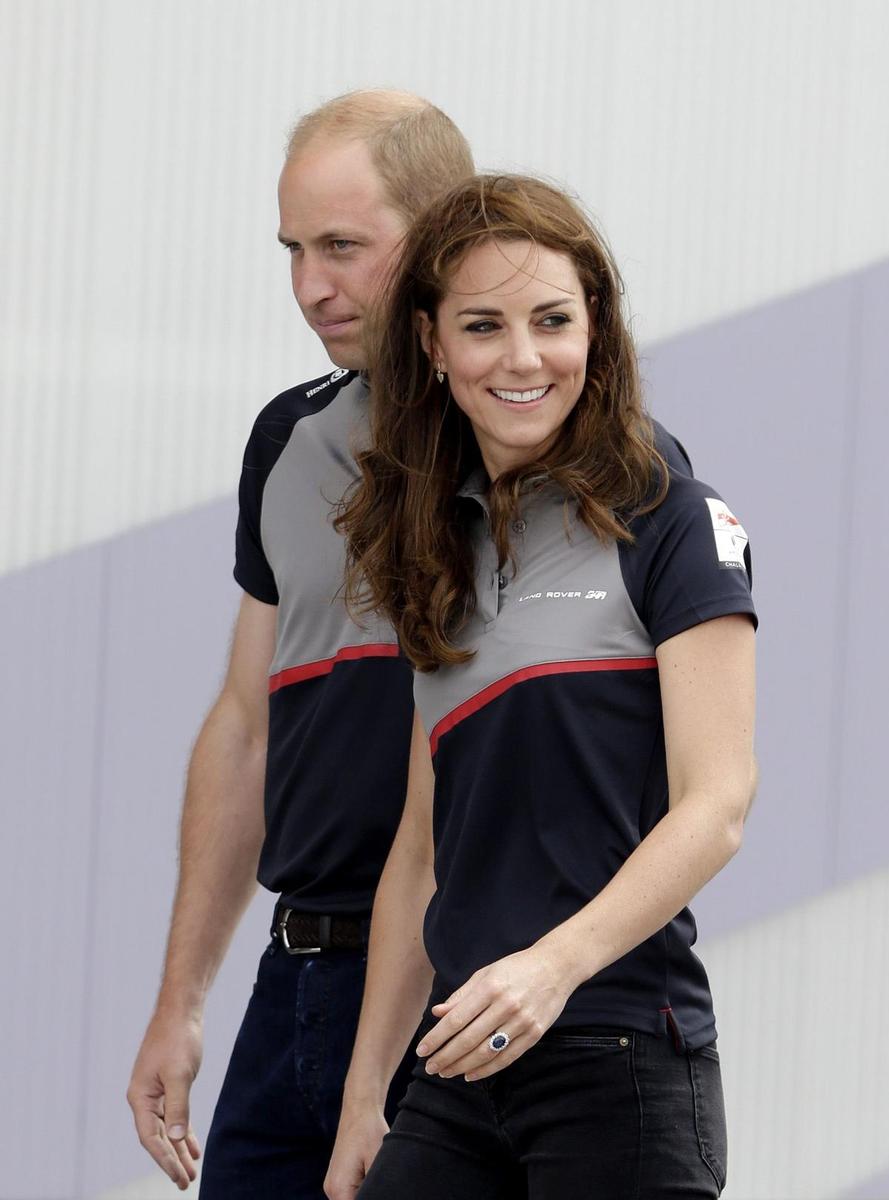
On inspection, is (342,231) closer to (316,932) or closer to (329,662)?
(329,662)

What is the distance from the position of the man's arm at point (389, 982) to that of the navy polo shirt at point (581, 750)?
156 mm

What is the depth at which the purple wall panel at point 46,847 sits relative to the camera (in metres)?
2.89

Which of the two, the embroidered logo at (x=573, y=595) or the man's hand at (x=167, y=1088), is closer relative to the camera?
the embroidered logo at (x=573, y=595)

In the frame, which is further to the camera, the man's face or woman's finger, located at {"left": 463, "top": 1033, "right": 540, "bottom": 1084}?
the man's face

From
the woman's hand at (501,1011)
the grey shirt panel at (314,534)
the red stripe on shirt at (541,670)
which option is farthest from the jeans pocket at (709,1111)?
the grey shirt panel at (314,534)

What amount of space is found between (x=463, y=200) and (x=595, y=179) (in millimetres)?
1491

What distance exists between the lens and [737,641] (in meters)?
1.48

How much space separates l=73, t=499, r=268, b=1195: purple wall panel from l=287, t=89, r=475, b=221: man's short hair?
41.8 inches

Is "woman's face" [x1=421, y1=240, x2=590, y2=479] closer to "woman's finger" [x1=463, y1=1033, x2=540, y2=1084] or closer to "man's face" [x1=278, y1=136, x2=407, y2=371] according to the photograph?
"man's face" [x1=278, y1=136, x2=407, y2=371]

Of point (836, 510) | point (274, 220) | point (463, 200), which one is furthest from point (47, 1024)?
point (463, 200)

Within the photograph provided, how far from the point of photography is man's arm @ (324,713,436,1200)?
1739 mm

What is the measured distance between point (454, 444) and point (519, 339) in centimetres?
17

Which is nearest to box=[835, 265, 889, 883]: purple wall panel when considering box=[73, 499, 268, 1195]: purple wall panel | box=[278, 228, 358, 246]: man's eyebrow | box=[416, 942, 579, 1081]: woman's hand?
box=[73, 499, 268, 1195]: purple wall panel

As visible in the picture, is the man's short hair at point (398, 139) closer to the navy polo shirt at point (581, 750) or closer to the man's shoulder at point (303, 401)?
the man's shoulder at point (303, 401)
